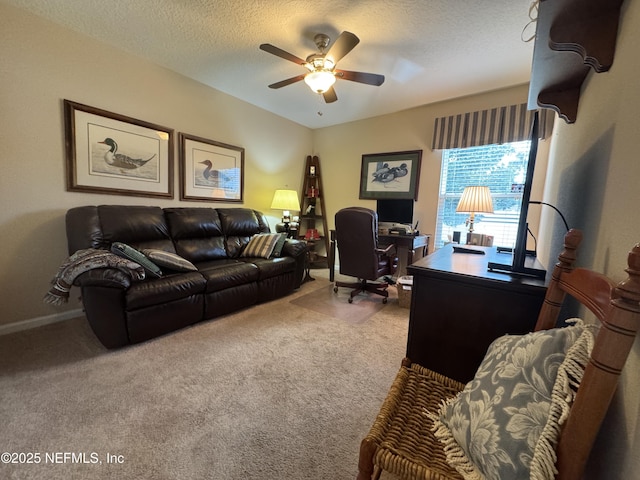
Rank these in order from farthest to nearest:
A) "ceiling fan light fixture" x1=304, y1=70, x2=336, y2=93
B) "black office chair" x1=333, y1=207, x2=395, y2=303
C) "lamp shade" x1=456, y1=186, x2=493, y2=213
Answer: "black office chair" x1=333, y1=207, x2=395, y2=303 → "lamp shade" x1=456, y1=186, x2=493, y2=213 → "ceiling fan light fixture" x1=304, y1=70, x2=336, y2=93

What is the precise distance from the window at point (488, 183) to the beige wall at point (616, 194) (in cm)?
199

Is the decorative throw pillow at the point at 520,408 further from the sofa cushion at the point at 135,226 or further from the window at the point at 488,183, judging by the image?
the sofa cushion at the point at 135,226

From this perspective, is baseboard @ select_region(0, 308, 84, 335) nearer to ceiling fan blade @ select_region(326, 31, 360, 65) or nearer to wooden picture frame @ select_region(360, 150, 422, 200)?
ceiling fan blade @ select_region(326, 31, 360, 65)

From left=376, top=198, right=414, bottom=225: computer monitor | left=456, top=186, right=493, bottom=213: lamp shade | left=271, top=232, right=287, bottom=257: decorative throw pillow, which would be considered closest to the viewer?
left=456, top=186, right=493, bottom=213: lamp shade

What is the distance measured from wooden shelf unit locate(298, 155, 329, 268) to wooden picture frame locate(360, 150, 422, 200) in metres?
0.86

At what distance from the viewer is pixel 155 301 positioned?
1.95 metres

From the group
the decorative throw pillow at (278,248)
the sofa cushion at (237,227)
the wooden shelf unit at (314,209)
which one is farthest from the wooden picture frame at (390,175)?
the sofa cushion at (237,227)

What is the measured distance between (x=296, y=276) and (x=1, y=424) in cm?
236

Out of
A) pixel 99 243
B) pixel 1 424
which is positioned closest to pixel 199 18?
pixel 99 243

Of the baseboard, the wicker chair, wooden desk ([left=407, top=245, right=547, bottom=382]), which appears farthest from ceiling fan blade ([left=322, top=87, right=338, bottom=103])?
the baseboard

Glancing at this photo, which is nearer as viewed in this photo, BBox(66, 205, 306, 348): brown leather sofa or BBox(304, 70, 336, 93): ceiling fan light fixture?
BBox(66, 205, 306, 348): brown leather sofa

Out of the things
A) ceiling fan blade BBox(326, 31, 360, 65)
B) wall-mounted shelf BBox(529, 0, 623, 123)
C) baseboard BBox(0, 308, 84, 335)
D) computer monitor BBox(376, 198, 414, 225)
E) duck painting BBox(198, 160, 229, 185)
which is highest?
ceiling fan blade BBox(326, 31, 360, 65)

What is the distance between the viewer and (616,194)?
73 centimetres

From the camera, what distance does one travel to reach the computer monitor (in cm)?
370
